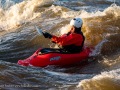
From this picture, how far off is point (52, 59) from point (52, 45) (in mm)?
1937

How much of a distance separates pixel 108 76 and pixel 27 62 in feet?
8.36

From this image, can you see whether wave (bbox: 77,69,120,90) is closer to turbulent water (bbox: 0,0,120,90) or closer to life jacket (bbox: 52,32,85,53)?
turbulent water (bbox: 0,0,120,90)

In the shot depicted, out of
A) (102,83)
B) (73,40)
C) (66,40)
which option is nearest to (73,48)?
(73,40)

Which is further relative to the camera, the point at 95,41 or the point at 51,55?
the point at 95,41

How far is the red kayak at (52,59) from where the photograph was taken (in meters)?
8.23

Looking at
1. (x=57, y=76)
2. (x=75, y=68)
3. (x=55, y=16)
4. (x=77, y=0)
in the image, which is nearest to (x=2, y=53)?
(x=75, y=68)

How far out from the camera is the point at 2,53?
966 cm

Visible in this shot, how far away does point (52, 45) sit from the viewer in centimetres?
1029

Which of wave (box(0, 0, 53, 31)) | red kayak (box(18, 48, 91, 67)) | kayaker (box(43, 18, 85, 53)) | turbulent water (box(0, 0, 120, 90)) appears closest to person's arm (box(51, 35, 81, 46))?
kayaker (box(43, 18, 85, 53))

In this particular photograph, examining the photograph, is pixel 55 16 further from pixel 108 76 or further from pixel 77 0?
pixel 108 76

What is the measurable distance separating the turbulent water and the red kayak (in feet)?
0.58

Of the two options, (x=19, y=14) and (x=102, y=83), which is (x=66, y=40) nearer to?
(x=102, y=83)

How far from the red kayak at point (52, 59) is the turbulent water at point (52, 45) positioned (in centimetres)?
18

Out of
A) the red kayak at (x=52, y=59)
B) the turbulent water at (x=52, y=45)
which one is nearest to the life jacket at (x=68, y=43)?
the red kayak at (x=52, y=59)
